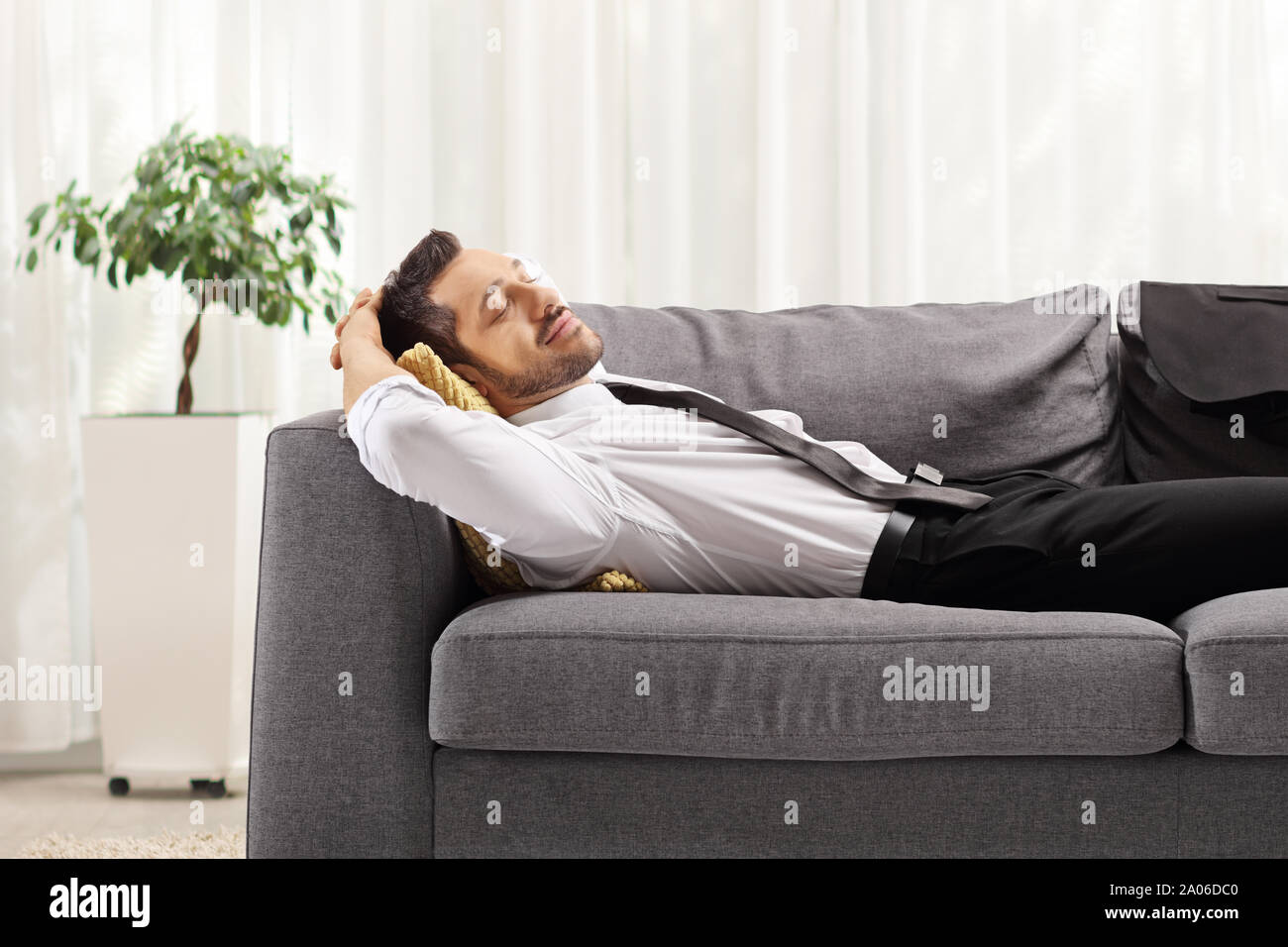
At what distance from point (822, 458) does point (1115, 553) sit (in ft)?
1.20

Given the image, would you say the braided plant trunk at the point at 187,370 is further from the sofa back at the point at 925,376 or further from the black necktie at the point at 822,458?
the black necktie at the point at 822,458

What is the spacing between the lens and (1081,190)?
247 centimetres

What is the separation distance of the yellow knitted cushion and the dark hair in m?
0.07

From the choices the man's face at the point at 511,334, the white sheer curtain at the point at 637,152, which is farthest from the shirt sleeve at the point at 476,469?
the white sheer curtain at the point at 637,152

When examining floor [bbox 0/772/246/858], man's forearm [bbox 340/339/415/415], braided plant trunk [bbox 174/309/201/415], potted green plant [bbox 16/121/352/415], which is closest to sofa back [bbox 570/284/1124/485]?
man's forearm [bbox 340/339/415/415]

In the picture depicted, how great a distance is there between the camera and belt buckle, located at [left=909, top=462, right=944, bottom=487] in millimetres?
1519

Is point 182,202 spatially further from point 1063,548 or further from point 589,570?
point 1063,548

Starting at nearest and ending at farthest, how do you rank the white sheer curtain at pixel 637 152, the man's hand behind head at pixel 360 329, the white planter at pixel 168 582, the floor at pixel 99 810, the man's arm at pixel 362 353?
the man's arm at pixel 362 353 < the man's hand behind head at pixel 360 329 < the floor at pixel 99 810 < the white planter at pixel 168 582 < the white sheer curtain at pixel 637 152

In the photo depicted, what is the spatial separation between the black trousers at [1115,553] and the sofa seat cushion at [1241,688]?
179 mm

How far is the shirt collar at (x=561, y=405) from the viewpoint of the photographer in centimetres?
150

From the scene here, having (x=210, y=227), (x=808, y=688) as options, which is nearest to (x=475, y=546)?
(x=808, y=688)

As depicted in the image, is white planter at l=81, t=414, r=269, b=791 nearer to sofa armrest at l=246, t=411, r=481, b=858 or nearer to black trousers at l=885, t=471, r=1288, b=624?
sofa armrest at l=246, t=411, r=481, b=858

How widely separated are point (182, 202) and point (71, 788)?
1.18m

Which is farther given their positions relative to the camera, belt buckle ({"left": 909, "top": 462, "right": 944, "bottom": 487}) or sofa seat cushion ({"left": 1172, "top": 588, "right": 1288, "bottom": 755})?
belt buckle ({"left": 909, "top": 462, "right": 944, "bottom": 487})
